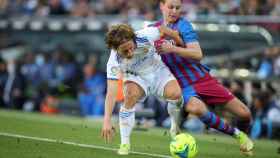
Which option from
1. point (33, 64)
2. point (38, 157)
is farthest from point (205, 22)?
point (38, 157)

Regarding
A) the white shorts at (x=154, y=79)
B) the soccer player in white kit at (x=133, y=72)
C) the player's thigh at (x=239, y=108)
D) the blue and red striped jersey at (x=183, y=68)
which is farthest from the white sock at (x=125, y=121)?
the player's thigh at (x=239, y=108)

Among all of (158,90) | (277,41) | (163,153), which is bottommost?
(163,153)

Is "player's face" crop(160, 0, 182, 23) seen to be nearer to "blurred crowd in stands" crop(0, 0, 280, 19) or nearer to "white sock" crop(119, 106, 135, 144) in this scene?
"white sock" crop(119, 106, 135, 144)

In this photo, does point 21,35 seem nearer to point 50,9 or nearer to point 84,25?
point 50,9

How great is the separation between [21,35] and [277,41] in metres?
9.11

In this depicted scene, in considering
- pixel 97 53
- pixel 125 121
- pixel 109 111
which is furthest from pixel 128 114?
pixel 97 53

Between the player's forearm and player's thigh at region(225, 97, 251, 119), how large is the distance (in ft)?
3.84

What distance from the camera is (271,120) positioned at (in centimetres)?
1723

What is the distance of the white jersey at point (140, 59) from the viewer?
10.6 meters

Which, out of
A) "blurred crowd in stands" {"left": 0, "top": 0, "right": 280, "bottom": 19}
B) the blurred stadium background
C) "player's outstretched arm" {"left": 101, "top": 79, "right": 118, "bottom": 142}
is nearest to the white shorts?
"player's outstretched arm" {"left": 101, "top": 79, "right": 118, "bottom": 142}

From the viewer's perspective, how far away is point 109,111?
10.5m

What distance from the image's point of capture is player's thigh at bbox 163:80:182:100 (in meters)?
11.4

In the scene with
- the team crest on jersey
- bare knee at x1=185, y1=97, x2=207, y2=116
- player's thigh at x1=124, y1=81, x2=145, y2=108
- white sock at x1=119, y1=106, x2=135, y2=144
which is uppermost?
the team crest on jersey

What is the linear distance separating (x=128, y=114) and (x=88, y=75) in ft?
35.1
